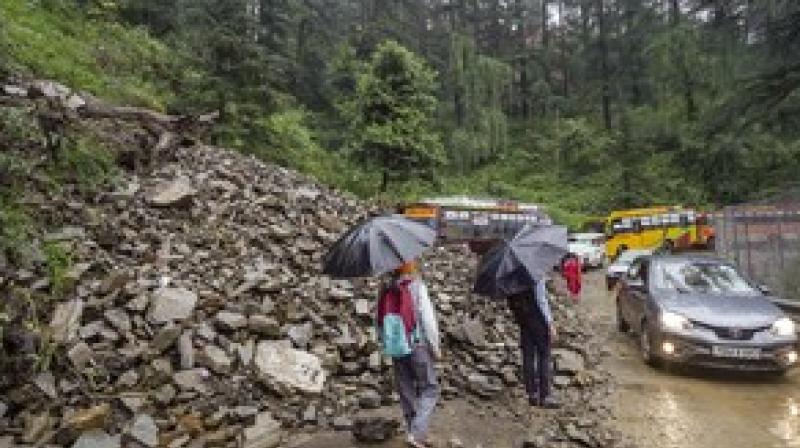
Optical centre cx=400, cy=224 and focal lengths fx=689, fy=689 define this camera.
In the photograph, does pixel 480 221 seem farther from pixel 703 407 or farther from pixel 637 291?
pixel 703 407

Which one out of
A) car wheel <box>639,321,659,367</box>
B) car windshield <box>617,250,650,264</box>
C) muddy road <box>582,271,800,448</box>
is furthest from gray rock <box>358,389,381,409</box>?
car windshield <box>617,250,650,264</box>

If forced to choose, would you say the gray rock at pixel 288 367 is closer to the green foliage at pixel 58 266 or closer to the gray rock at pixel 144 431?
the gray rock at pixel 144 431

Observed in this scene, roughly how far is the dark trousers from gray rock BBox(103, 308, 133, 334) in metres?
4.32

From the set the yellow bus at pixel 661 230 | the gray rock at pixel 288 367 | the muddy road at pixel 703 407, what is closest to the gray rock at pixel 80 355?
the gray rock at pixel 288 367

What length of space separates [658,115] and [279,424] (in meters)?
49.5

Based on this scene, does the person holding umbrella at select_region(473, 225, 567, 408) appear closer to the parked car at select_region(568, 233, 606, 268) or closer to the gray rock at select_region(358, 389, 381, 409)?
the gray rock at select_region(358, 389, 381, 409)

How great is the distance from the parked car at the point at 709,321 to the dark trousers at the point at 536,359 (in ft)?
8.10

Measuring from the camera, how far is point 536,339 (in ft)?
25.2

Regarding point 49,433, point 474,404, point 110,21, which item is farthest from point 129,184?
point 110,21

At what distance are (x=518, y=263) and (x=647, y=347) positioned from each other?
12.6ft

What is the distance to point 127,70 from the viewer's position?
1905 cm

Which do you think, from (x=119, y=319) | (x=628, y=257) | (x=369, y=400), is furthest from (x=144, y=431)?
(x=628, y=257)

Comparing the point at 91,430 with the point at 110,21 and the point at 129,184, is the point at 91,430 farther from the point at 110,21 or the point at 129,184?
the point at 110,21

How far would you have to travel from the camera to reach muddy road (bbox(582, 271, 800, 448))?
722cm
